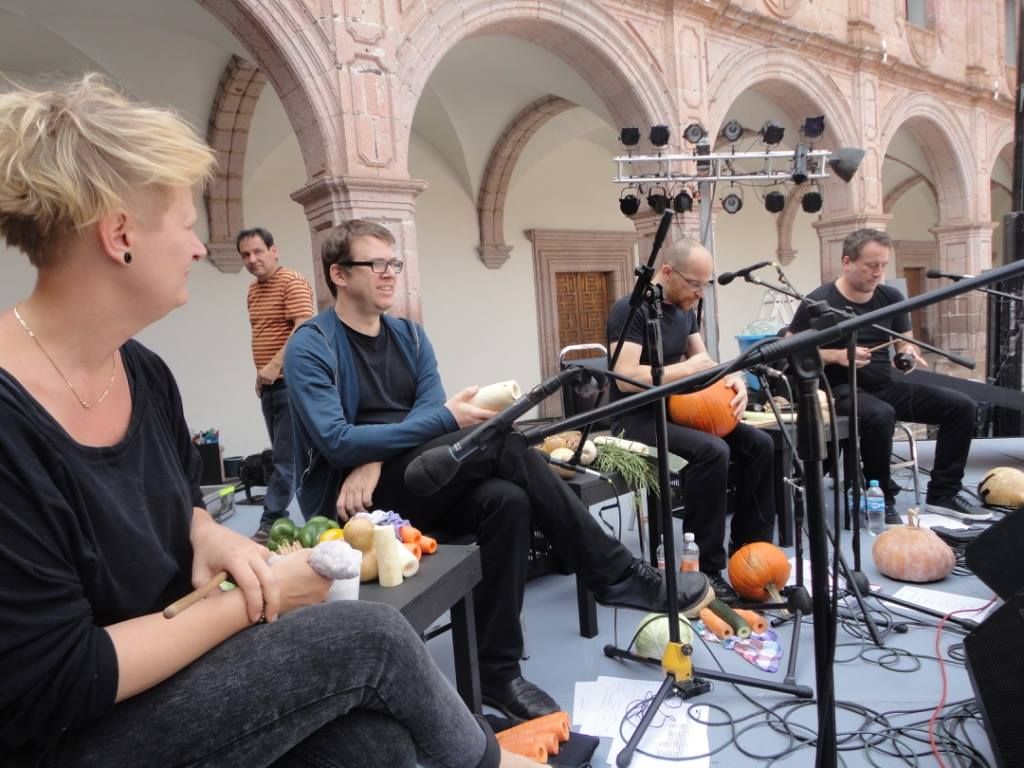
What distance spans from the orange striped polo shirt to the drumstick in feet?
10.3

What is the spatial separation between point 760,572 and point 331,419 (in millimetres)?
1738

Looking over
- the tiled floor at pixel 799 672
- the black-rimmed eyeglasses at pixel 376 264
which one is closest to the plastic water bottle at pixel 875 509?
the tiled floor at pixel 799 672

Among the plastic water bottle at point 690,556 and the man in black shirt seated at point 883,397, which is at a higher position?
the man in black shirt seated at point 883,397

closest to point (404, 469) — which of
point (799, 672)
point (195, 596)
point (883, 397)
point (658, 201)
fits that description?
point (195, 596)

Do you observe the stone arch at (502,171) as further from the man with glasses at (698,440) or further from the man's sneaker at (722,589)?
the man's sneaker at (722,589)

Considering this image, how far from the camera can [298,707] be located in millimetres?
959

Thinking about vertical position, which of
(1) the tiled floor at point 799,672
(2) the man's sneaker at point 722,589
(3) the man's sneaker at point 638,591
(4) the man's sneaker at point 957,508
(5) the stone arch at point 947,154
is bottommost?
(1) the tiled floor at point 799,672

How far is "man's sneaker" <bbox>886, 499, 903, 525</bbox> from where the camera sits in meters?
3.76

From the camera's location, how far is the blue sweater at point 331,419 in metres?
2.05

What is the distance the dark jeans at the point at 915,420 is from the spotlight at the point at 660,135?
3103 mm

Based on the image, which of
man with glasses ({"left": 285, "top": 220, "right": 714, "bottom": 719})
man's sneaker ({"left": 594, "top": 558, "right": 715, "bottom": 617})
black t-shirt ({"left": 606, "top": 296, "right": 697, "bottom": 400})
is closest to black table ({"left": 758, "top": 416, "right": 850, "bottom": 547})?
black t-shirt ({"left": 606, "top": 296, "right": 697, "bottom": 400})

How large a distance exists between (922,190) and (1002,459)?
14817mm

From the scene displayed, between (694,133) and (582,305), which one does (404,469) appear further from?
(582,305)

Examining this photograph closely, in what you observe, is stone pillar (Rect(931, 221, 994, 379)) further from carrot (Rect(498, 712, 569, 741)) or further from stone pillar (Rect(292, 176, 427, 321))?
carrot (Rect(498, 712, 569, 741))
